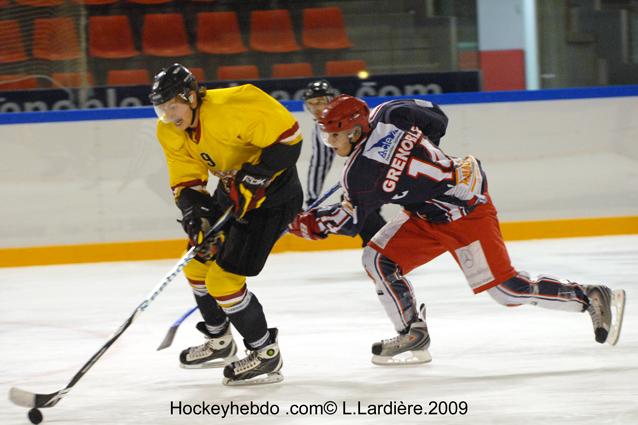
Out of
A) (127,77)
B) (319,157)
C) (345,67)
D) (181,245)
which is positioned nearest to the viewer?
(319,157)

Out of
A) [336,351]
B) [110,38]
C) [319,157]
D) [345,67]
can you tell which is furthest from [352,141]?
[110,38]

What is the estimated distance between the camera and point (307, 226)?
316cm

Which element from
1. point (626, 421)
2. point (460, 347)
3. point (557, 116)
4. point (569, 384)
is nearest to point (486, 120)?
point (557, 116)

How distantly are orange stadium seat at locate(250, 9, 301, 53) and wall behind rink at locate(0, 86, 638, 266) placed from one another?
2.19 feet

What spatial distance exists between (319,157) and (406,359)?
1.75m

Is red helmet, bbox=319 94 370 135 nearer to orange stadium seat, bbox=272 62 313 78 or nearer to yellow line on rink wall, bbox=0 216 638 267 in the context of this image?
yellow line on rink wall, bbox=0 216 638 267

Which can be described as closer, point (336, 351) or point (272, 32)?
point (336, 351)

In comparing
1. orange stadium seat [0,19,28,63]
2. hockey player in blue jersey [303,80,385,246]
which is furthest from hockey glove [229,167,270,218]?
orange stadium seat [0,19,28,63]

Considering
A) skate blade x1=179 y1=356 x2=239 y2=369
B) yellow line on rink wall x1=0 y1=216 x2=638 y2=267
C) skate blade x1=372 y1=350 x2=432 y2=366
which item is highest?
skate blade x1=179 y1=356 x2=239 y2=369

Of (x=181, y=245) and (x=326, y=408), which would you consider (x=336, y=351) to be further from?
(x=181, y=245)

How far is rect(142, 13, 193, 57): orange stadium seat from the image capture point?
252 inches

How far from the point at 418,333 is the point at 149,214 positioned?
9.32ft

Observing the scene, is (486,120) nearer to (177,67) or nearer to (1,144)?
(1,144)

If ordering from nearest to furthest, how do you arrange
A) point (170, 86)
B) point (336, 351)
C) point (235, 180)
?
point (170, 86) < point (235, 180) < point (336, 351)
